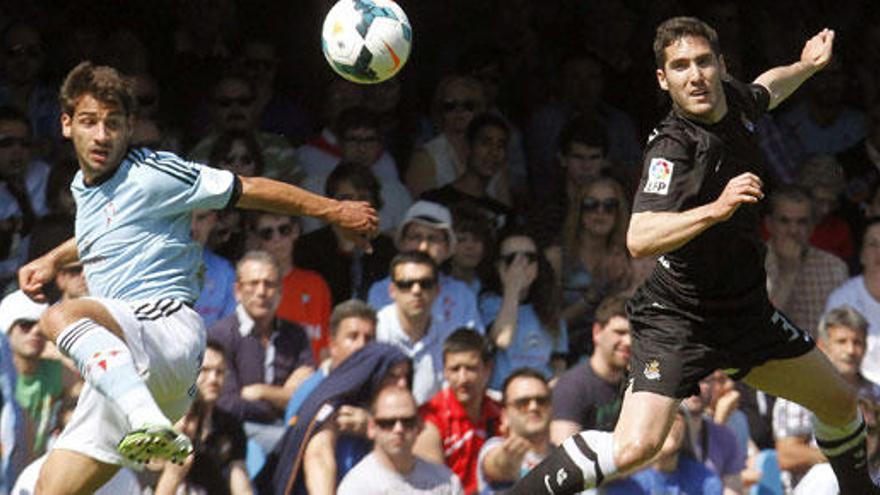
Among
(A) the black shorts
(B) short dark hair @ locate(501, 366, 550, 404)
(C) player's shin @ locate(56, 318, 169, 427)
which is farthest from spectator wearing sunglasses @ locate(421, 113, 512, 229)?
(C) player's shin @ locate(56, 318, 169, 427)

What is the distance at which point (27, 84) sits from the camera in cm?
1341

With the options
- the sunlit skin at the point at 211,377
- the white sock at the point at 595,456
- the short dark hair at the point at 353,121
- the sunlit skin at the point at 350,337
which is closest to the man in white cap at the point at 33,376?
the sunlit skin at the point at 211,377

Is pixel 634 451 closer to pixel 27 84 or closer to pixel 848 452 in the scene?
pixel 848 452

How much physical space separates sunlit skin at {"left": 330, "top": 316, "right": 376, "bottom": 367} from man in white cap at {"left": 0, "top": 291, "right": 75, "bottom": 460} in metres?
1.46

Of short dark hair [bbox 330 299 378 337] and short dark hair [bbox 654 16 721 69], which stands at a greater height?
short dark hair [bbox 654 16 721 69]

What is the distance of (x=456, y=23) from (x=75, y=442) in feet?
22.4

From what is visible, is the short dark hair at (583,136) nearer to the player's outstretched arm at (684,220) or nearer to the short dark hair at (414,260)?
the short dark hair at (414,260)

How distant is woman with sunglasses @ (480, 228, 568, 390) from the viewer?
41.3 ft

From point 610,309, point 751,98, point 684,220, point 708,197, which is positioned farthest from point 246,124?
point 684,220

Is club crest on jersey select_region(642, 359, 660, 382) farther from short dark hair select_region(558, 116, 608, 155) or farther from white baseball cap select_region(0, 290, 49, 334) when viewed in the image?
short dark hair select_region(558, 116, 608, 155)

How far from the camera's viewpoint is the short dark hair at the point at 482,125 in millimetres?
13531

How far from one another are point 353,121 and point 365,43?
10.1 ft

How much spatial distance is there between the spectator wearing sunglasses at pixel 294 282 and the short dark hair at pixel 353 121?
959 millimetres

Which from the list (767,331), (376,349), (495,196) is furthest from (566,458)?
(495,196)
